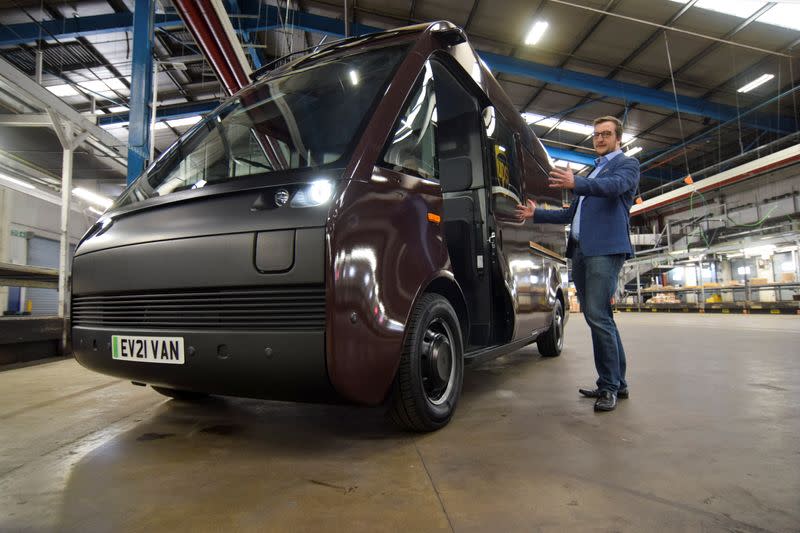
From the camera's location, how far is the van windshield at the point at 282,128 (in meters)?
1.88

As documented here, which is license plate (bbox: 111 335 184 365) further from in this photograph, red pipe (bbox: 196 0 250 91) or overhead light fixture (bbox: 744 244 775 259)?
overhead light fixture (bbox: 744 244 775 259)

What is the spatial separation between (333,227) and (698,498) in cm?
144

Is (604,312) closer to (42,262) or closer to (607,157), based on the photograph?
(607,157)

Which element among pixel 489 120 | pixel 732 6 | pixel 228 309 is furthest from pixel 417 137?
pixel 732 6

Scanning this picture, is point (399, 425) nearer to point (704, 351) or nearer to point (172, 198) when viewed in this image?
point (172, 198)

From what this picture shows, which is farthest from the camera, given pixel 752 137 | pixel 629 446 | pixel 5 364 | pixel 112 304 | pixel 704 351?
pixel 752 137

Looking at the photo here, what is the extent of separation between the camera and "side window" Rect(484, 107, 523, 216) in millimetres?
2836

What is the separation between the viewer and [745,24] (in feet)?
27.6

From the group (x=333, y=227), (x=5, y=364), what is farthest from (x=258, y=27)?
(x=333, y=227)

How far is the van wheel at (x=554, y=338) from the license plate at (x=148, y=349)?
11.8 ft

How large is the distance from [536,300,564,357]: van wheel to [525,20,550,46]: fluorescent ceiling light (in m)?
6.72

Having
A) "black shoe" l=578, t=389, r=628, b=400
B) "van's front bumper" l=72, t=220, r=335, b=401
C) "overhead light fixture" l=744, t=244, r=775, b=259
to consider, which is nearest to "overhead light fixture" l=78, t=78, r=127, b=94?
"van's front bumper" l=72, t=220, r=335, b=401

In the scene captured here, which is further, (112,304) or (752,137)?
(752,137)

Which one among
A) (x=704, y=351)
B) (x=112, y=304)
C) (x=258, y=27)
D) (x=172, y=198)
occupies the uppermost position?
(x=258, y=27)
